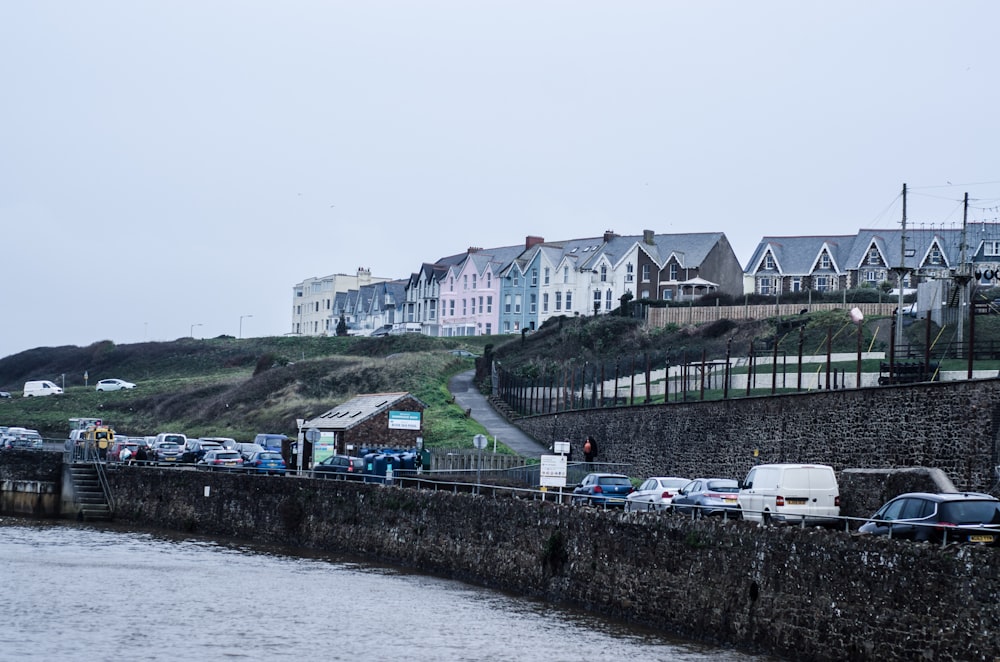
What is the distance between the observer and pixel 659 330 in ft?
305

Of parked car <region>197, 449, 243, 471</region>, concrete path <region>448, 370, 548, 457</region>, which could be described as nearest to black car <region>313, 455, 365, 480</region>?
parked car <region>197, 449, 243, 471</region>

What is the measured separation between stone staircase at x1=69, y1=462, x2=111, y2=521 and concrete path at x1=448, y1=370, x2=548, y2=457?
62.7 feet

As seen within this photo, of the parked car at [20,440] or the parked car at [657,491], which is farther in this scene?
the parked car at [20,440]

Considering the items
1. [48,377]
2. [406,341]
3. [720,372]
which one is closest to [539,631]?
[720,372]

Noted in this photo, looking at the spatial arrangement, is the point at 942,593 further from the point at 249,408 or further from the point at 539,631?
the point at 249,408

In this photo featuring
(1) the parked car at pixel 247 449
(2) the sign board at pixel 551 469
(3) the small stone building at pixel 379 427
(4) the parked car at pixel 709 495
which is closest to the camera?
(4) the parked car at pixel 709 495

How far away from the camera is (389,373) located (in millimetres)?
92812

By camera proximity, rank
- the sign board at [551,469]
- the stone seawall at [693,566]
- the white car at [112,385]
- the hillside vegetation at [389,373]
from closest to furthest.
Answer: the stone seawall at [693,566], the sign board at [551,469], the hillside vegetation at [389,373], the white car at [112,385]

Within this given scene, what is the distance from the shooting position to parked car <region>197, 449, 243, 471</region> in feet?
173

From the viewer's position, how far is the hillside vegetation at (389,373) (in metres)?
75.1

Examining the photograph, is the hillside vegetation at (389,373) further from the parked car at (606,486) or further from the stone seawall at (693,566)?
the parked car at (606,486)

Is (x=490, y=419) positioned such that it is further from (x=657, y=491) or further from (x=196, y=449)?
(x=657, y=491)

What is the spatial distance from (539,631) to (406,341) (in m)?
91.9

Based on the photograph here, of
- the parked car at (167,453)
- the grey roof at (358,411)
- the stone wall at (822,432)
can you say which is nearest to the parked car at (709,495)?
the stone wall at (822,432)
